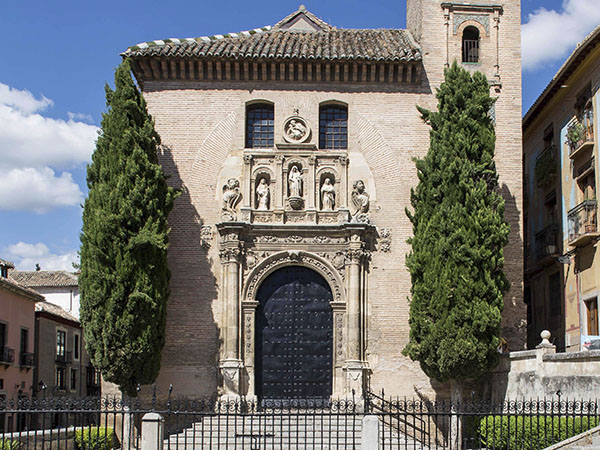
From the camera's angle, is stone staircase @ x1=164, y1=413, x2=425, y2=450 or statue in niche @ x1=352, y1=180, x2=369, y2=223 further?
statue in niche @ x1=352, y1=180, x2=369, y2=223

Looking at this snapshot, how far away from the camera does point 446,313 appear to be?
18656mm

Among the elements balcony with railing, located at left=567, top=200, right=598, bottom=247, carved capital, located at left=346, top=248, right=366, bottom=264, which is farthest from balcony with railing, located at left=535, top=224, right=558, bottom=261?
carved capital, located at left=346, top=248, right=366, bottom=264

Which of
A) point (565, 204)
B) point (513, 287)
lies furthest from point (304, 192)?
point (565, 204)

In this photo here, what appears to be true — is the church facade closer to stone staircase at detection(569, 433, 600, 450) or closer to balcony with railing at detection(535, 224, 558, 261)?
balcony with railing at detection(535, 224, 558, 261)

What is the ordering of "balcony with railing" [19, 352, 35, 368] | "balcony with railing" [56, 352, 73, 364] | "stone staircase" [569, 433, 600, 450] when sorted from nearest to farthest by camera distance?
"stone staircase" [569, 433, 600, 450], "balcony with railing" [19, 352, 35, 368], "balcony with railing" [56, 352, 73, 364]

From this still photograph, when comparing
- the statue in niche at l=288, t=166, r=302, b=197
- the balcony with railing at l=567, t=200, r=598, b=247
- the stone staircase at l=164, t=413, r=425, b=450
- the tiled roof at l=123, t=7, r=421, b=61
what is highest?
the tiled roof at l=123, t=7, r=421, b=61

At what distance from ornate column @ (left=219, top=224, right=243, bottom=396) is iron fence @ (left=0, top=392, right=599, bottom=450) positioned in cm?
67

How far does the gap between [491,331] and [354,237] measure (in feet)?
13.8

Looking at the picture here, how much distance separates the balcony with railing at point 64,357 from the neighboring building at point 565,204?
19.4 meters

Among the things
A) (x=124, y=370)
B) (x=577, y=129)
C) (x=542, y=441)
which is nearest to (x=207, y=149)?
(x=124, y=370)

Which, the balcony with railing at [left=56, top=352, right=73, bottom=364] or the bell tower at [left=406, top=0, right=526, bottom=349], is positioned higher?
the bell tower at [left=406, top=0, right=526, bottom=349]

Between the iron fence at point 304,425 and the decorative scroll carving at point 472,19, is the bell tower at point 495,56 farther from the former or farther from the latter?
the iron fence at point 304,425

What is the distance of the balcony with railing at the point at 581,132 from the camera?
21.9 metres

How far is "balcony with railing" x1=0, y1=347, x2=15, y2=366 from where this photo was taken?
28.2 m
